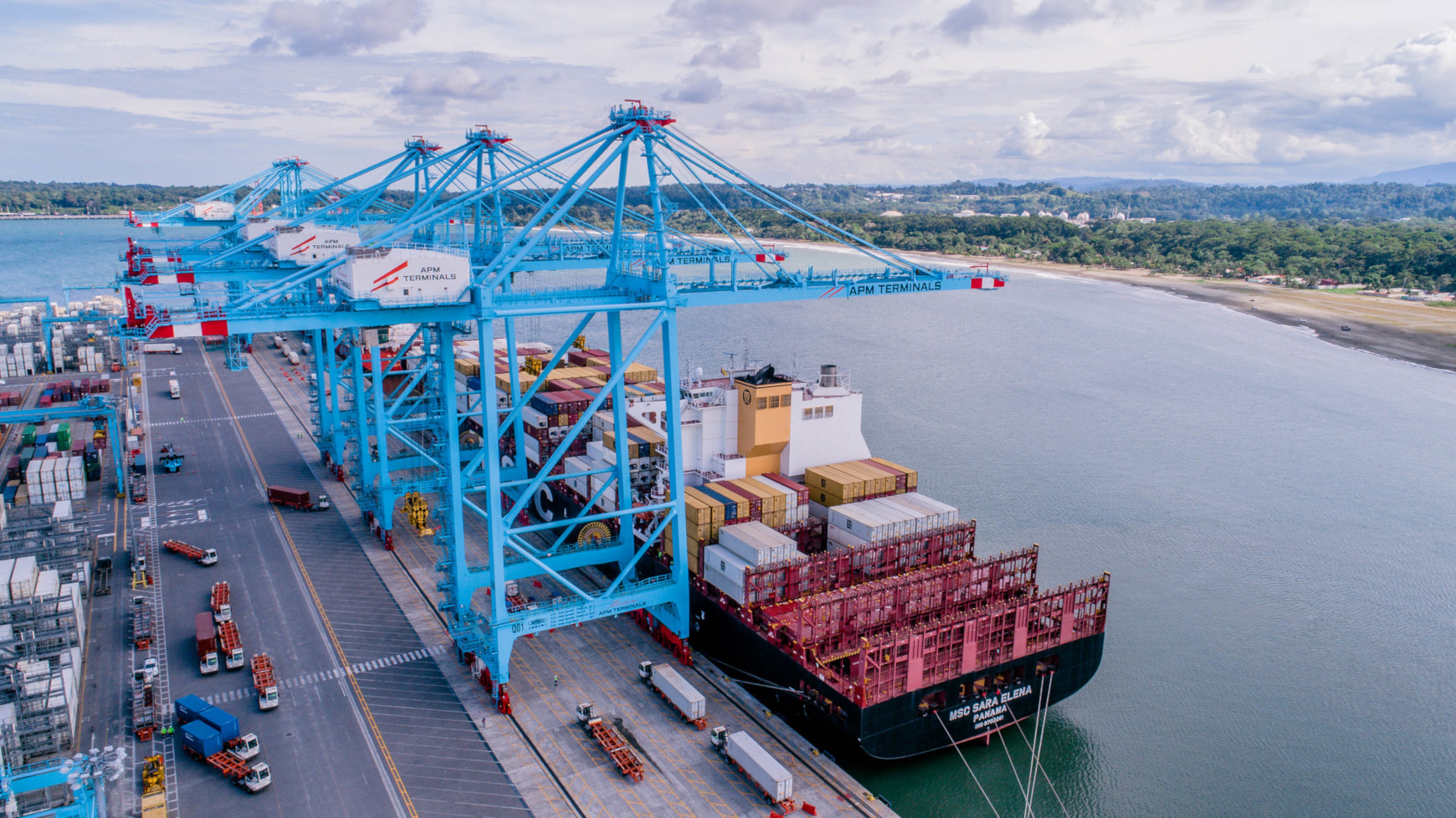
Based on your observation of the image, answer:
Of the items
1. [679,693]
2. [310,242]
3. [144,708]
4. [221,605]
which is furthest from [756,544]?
[310,242]

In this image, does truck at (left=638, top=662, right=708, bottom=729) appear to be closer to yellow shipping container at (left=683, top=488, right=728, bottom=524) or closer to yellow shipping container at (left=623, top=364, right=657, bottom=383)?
yellow shipping container at (left=683, top=488, right=728, bottom=524)

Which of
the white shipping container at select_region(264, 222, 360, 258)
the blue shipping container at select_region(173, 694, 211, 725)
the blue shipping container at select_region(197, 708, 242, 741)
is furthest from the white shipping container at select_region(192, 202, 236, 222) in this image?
the blue shipping container at select_region(197, 708, 242, 741)

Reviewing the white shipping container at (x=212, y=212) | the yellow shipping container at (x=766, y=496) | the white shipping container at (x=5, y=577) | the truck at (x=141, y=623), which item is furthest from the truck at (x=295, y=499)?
the white shipping container at (x=212, y=212)

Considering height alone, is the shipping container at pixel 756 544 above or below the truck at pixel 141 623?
above

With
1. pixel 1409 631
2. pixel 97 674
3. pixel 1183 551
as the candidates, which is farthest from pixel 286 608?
pixel 1409 631

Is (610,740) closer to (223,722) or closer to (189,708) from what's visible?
(223,722)

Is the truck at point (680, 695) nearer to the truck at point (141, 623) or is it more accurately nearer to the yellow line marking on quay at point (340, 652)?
the yellow line marking on quay at point (340, 652)
